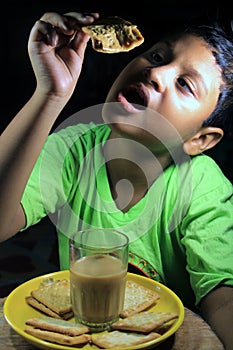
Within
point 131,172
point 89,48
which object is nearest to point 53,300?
point 131,172

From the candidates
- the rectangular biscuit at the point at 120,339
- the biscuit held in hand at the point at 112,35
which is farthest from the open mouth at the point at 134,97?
the rectangular biscuit at the point at 120,339

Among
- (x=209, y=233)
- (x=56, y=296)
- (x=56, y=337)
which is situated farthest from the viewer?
(x=209, y=233)

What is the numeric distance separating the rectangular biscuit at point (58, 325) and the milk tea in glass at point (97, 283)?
3 centimetres

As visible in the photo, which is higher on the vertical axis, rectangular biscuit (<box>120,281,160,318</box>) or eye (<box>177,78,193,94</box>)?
eye (<box>177,78,193,94</box>)

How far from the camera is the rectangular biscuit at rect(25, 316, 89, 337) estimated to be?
0.62 m

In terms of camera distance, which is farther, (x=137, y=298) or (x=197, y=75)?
(x=197, y=75)

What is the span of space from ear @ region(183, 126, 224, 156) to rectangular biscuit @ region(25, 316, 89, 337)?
425 mm

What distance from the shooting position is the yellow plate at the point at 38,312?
60 centimetres

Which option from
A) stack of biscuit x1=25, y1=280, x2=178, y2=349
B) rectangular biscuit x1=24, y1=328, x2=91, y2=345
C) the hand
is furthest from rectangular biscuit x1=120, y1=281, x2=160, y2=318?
the hand

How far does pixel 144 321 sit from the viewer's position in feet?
2.14

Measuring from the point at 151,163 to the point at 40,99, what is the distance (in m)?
0.28

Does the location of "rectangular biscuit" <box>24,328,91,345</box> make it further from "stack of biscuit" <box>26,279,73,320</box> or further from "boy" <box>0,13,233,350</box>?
"boy" <box>0,13,233,350</box>

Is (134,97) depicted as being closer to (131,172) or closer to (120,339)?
(131,172)

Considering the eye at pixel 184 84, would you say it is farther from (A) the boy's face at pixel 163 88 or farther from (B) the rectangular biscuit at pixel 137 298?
(B) the rectangular biscuit at pixel 137 298
